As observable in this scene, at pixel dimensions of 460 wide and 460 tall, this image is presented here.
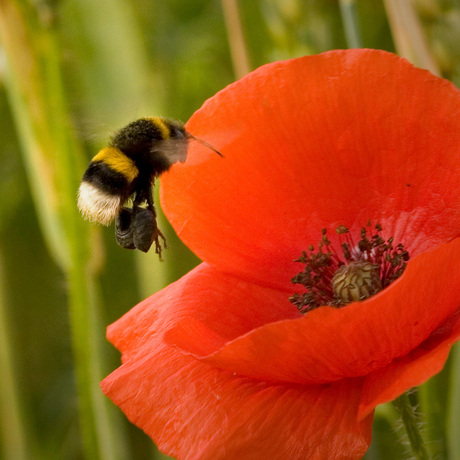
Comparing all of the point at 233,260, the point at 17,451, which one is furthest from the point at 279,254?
the point at 17,451

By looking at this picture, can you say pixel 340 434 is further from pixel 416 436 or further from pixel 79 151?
pixel 79 151

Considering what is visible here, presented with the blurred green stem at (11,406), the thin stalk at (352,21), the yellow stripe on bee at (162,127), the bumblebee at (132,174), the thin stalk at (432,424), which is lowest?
the blurred green stem at (11,406)

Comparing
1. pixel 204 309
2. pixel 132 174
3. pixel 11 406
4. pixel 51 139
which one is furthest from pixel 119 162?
pixel 11 406

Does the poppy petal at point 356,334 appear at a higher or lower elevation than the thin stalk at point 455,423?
higher

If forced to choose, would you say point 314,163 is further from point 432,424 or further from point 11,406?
point 11,406

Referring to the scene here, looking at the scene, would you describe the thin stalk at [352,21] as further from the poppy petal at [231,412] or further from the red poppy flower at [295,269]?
the poppy petal at [231,412]

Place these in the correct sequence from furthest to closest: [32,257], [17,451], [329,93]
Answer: [32,257], [17,451], [329,93]

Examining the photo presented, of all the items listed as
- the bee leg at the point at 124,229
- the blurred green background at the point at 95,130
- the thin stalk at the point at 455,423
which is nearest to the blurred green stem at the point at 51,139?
the blurred green background at the point at 95,130
